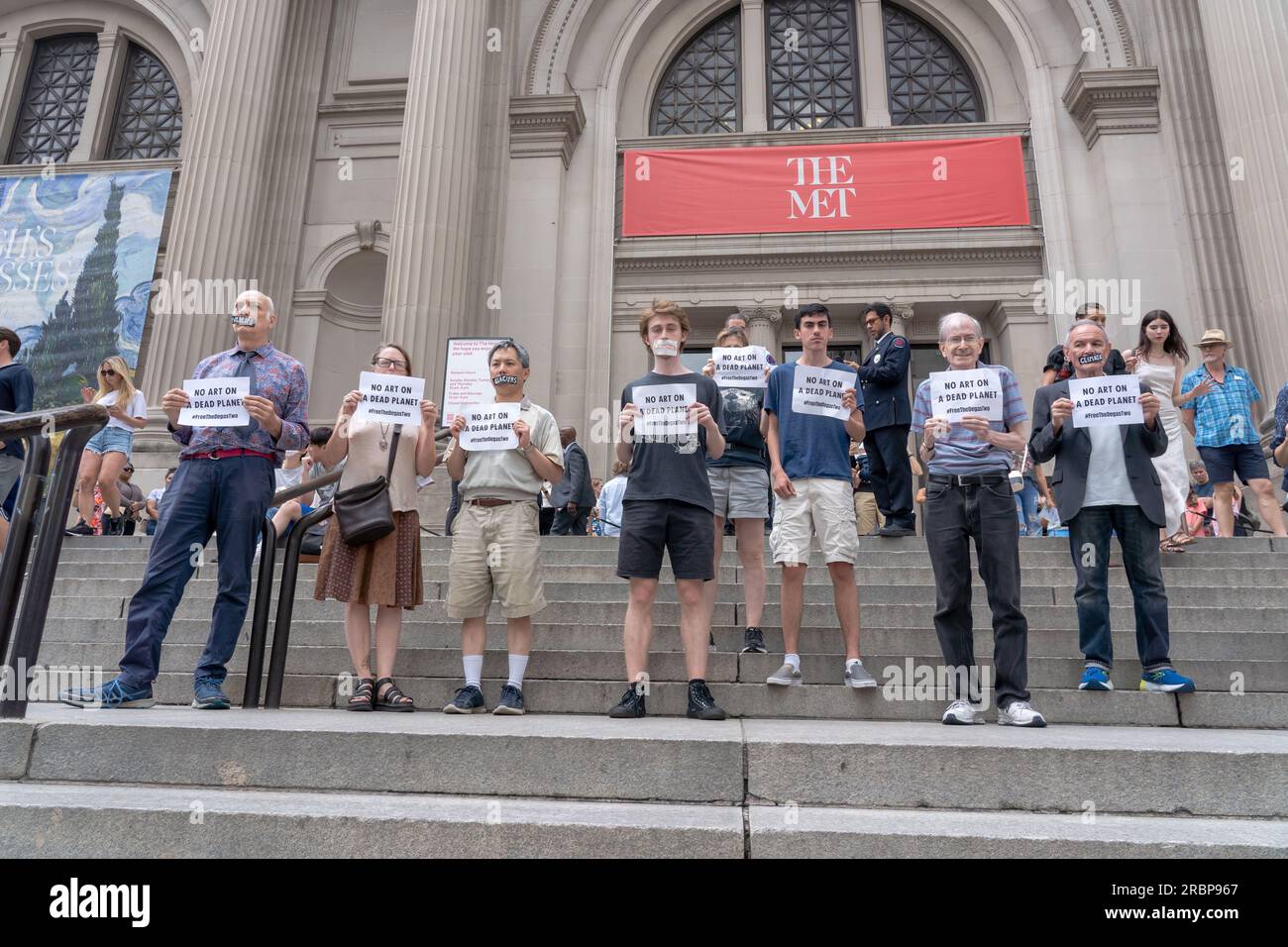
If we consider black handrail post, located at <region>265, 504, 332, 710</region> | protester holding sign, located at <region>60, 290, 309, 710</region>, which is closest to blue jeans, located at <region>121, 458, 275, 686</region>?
protester holding sign, located at <region>60, 290, 309, 710</region>

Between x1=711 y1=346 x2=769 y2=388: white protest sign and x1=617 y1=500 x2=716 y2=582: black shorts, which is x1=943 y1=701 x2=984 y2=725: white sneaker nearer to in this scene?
x1=617 y1=500 x2=716 y2=582: black shorts

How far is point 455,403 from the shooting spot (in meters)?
11.4

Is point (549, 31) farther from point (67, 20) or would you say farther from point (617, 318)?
point (67, 20)

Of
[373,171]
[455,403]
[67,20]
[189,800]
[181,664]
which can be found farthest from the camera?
[67,20]

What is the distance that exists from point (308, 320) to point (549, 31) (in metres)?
7.07

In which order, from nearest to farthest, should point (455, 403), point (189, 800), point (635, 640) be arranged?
point (189, 800)
point (635, 640)
point (455, 403)

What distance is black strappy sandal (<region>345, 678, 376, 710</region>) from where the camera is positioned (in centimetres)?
443

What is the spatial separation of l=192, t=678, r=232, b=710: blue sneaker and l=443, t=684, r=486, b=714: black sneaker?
114 cm

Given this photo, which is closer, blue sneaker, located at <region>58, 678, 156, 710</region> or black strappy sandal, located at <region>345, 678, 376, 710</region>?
blue sneaker, located at <region>58, 678, 156, 710</region>

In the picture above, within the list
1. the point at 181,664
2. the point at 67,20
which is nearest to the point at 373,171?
the point at 67,20

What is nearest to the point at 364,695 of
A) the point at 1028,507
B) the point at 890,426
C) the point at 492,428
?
the point at 492,428

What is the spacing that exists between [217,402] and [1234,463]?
8.07 metres

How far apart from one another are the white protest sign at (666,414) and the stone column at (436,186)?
8.65 m

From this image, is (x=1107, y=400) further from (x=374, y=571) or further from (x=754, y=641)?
(x=374, y=571)
